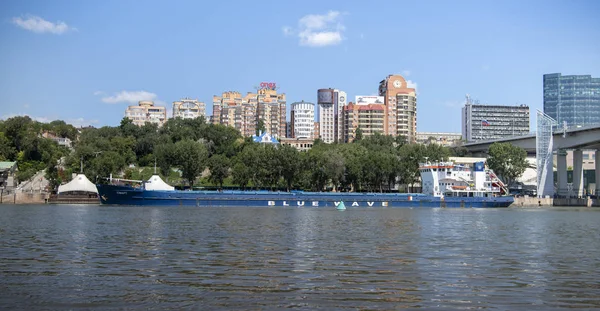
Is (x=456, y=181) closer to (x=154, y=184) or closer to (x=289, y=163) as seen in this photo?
(x=289, y=163)

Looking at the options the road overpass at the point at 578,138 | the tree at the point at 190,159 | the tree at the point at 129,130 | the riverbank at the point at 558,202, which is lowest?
the riverbank at the point at 558,202

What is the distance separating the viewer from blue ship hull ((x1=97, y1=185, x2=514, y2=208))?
3497 inches

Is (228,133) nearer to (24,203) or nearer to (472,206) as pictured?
(24,203)

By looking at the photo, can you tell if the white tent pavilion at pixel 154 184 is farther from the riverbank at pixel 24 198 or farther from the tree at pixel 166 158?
the riverbank at pixel 24 198

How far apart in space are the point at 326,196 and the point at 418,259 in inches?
2705

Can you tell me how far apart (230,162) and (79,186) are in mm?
30128

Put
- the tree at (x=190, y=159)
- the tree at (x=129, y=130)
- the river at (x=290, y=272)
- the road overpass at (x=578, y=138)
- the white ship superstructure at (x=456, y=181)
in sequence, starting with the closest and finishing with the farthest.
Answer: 1. the river at (x=290, y=272)
2. the white ship superstructure at (x=456, y=181)
3. the road overpass at (x=578, y=138)
4. the tree at (x=190, y=159)
5. the tree at (x=129, y=130)

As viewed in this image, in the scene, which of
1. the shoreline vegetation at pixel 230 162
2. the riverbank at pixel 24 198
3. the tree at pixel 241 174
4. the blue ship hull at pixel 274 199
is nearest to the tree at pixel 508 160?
the shoreline vegetation at pixel 230 162

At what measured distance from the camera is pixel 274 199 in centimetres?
9125

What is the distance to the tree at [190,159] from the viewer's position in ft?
369

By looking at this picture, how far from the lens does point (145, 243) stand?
99.4ft

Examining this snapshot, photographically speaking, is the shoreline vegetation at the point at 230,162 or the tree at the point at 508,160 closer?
the shoreline vegetation at the point at 230,162

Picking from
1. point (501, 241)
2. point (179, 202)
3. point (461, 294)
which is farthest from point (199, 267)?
point (179, 202)

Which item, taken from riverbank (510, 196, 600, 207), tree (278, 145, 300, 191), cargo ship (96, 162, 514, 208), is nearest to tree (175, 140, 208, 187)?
tree (278, 145, 300, 191)
